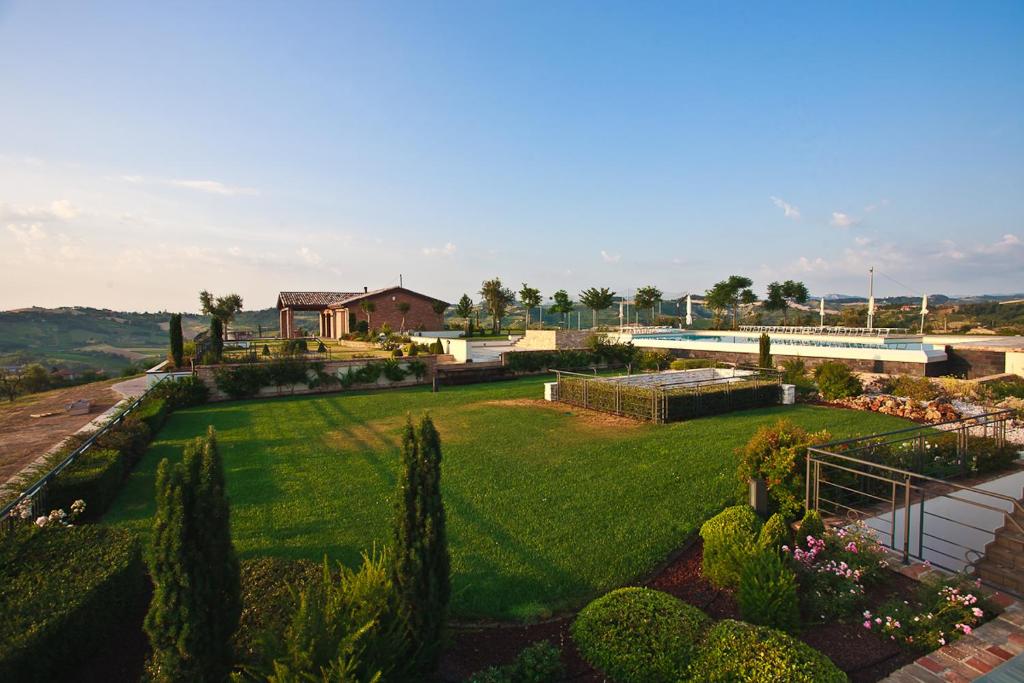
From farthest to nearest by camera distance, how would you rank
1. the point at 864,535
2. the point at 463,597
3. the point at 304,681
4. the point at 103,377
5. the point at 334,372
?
the point at 103,377
the point at 334,372
the point at 864,535
the point at 463,597
the point at 304,681

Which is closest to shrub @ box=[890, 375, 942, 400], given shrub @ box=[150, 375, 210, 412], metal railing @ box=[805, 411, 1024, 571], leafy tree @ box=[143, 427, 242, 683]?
metal railing @ box=[805, 411, 1024, 571]

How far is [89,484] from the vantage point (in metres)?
6.86

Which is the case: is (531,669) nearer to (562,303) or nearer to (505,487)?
(505,487)

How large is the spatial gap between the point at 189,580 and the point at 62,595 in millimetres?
1825

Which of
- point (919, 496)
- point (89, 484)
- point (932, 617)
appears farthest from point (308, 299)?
point (932, 617)

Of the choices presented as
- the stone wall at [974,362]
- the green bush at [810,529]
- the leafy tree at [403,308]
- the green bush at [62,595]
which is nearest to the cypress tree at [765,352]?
the stone wall at [974,362]

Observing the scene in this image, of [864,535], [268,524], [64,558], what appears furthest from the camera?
[268,524]

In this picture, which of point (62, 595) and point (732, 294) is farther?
point (732, 294)

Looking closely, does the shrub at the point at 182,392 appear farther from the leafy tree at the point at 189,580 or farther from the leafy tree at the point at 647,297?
the leafy tree at the point at 647,297

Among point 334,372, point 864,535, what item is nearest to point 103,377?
point 334,372

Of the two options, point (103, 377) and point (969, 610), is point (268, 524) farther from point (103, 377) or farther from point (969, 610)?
point (103, 377)

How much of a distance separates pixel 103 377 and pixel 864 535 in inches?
1262

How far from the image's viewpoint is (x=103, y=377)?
2605 centimetres

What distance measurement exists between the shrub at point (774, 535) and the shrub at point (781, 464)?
5.00 feet
